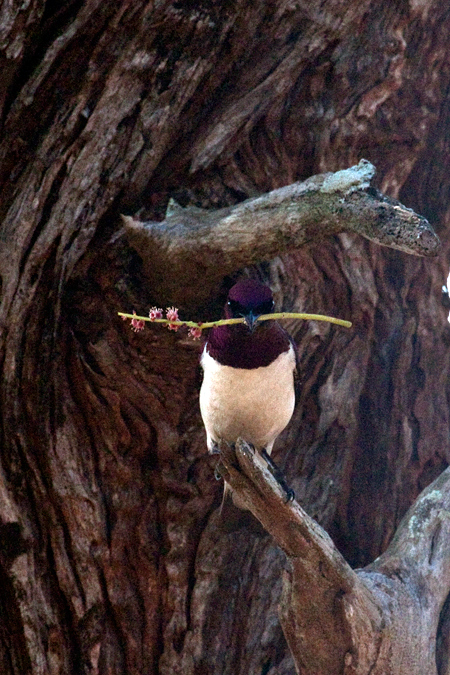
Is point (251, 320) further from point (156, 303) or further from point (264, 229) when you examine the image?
point (156, 303)

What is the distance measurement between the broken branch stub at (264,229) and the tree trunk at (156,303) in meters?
0.05

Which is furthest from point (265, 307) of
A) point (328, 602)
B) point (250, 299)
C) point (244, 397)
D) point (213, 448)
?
point (328, 602)

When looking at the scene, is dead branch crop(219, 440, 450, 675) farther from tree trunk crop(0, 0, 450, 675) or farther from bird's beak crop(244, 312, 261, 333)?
bird's beak crop(244, 312, 261, 333)

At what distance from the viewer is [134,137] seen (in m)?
4.00

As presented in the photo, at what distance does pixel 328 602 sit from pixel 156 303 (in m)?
1.73

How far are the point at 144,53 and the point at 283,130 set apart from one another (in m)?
0.99

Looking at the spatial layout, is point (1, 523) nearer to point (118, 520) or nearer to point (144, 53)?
point (118, 520)

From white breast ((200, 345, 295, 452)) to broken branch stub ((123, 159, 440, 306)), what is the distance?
463 millimetres

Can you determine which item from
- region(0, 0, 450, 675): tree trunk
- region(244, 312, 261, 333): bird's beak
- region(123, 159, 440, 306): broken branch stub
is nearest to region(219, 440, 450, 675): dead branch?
region(0, 0, 450, 675): tree trunk

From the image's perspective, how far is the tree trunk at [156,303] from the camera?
3.81 m

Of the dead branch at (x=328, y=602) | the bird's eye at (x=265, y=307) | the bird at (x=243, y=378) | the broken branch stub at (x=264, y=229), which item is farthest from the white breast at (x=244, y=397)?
the dead branch at (x=328, y=602)

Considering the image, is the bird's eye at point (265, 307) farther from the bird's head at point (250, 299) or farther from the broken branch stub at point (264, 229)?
the broken branch stub at point (264, 229)

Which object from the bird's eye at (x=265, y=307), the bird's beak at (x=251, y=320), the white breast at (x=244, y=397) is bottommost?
the white breast at (x=244, y=397)

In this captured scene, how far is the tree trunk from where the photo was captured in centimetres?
381
